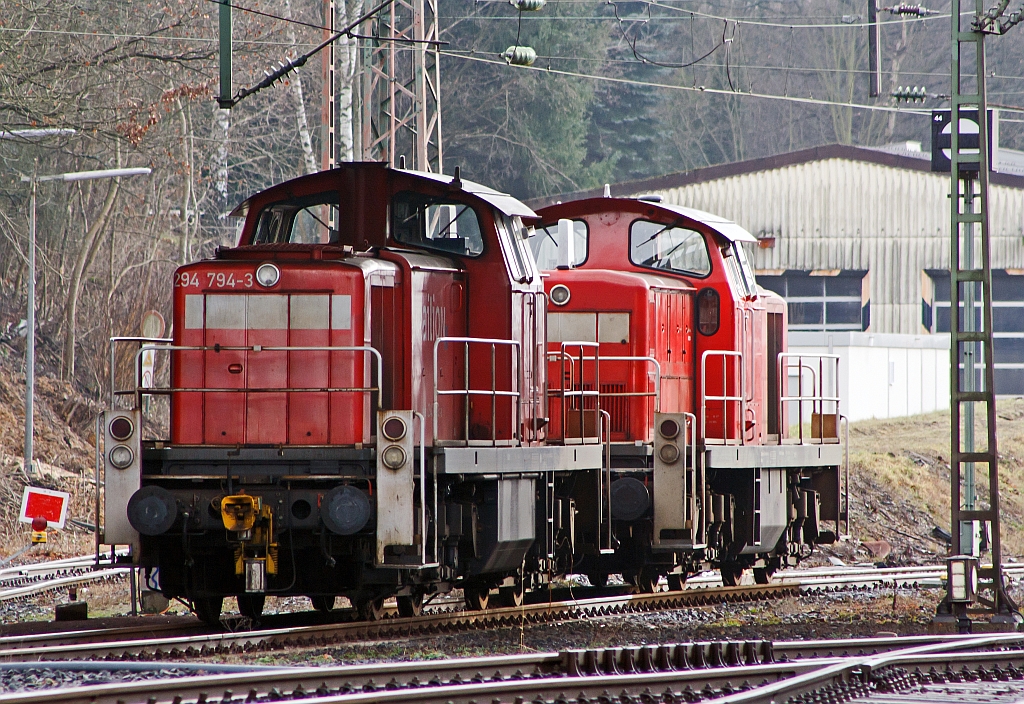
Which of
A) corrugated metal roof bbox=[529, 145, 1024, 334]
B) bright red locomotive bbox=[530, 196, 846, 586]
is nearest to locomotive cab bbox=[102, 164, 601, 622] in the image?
bright red locomotive bbox=[530, 196, 846, 586]

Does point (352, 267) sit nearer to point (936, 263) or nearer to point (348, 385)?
point (348, 385)

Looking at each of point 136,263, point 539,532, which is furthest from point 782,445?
point 136,263

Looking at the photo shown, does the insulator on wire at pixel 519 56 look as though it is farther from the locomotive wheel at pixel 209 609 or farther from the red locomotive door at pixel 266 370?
the locomotive wheel at pixel 209 609

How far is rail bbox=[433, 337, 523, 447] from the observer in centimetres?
945

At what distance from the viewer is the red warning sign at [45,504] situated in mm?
15805

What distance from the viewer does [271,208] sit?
10648mm

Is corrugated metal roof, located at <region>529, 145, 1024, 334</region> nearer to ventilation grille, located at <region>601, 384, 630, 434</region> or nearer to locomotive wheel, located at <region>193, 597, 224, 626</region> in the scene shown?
ventilation grille, located at <region>601, 384, 630, 434</region>

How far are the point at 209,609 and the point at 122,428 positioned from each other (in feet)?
5.00

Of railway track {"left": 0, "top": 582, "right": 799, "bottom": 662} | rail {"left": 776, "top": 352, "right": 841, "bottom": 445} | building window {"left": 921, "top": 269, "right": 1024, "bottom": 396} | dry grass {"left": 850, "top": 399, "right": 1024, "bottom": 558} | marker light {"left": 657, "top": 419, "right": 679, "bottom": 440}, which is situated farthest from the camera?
building window {"left": 921, "top": 269, "right": 1024, "bottom": 396}

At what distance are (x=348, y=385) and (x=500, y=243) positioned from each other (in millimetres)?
1690

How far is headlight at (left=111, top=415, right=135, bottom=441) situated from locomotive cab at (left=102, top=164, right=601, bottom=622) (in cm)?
3

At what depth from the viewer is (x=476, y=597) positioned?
37.8 feet

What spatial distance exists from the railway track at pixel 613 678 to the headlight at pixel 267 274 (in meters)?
2.83

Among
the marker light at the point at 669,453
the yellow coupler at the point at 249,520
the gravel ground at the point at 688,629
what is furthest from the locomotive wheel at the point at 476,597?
the yellow coupler at the point at 249,520
